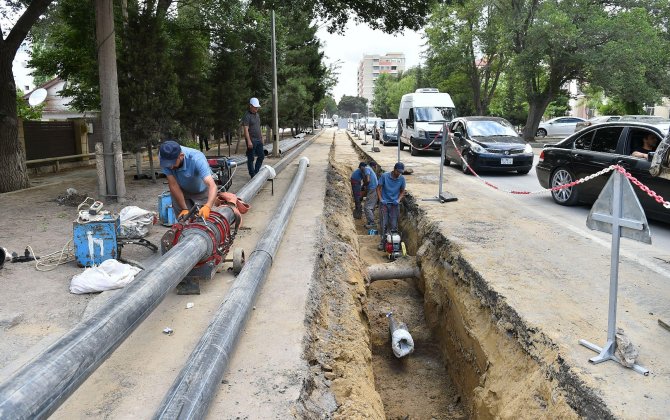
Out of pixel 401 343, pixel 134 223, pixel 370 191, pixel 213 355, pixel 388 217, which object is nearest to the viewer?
pixel 213 355

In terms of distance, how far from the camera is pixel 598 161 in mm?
8711

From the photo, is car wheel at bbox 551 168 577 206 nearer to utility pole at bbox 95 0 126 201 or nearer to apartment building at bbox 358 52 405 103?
utility pole at bbox 95 0 126 201

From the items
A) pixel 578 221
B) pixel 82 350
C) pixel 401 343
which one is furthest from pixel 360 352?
pixel 578 221

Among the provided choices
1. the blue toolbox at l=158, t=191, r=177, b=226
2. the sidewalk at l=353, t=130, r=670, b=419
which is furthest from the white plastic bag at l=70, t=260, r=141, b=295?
the sidewalk at l=353, t=130, r=670, b=419

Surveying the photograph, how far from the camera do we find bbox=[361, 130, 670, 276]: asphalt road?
6301 millimetres

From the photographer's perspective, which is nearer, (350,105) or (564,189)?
(564,189)

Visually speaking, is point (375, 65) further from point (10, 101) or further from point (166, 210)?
point (166, 210)

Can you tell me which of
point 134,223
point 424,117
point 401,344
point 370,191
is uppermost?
point 424,117

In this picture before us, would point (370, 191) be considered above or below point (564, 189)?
below

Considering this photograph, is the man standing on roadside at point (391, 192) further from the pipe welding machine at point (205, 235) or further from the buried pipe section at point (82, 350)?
the buried pipe section at point (82, 350)

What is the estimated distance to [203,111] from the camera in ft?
51.5

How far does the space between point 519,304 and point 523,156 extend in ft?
32.5

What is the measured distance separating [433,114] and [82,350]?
845 inches

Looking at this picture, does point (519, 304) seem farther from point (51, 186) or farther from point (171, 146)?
point (51, 186)
